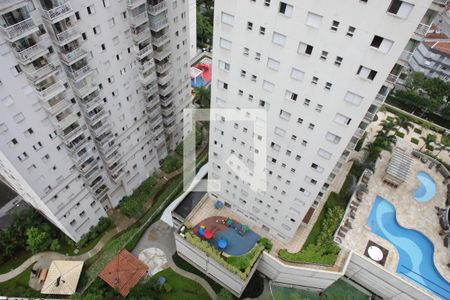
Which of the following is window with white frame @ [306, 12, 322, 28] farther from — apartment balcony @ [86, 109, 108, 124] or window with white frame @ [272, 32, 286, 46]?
apartment balcony @ [86, 109, 108, 124]

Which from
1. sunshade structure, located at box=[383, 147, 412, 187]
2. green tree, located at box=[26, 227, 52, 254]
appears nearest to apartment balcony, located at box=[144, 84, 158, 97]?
green tree, located at box=[26, 227, 52, 254]

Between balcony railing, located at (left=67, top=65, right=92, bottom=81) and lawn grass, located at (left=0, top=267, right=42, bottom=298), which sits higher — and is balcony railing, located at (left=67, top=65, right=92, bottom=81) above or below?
above

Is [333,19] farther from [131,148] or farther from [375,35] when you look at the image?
[131,148]

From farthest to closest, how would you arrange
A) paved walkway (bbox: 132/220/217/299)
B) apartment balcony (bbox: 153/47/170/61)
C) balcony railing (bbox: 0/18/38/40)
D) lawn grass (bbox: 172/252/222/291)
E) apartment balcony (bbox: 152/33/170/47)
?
1. paved walkway (bbox: 132/220/217/299)
2. lawn grass (bbox: 172/252/222/291)
3. apartment balcony (bbox: 153/47/170/61)
4. apartment balcony (bbox: 152/33/170/47)
5. balcony railing (bbox: 0/18/38/40)

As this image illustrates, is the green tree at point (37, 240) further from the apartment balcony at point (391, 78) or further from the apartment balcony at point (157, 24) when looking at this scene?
the apartment balcony at point (391, 78)

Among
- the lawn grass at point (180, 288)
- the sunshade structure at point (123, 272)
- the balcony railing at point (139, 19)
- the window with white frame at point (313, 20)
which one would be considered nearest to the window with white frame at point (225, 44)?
the window with white frame at point (313, 20)

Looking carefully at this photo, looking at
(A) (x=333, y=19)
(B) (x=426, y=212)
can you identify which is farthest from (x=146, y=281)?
(B) (x=426, y=212)

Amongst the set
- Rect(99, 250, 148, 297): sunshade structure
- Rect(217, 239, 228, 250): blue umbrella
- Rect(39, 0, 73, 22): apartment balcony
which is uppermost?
Rect(39, 0, 73, 22): apartment balcony

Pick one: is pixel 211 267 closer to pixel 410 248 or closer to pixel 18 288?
pixel 18 288
